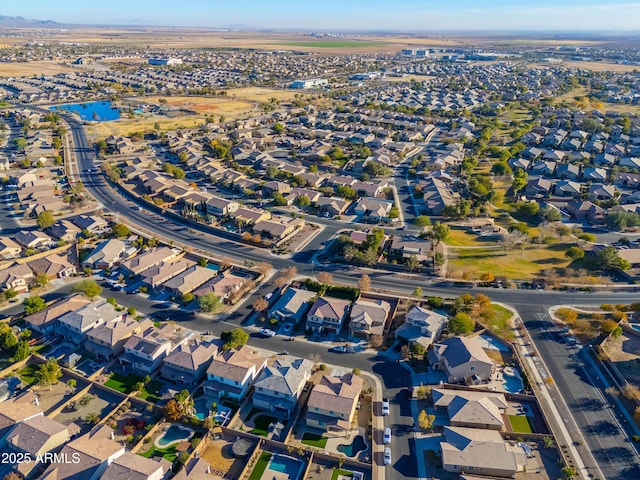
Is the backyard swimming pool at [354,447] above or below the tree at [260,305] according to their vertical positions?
below

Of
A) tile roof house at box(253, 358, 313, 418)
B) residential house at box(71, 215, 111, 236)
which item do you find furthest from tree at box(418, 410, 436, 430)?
residential house at box(71, 215, 111, 236)

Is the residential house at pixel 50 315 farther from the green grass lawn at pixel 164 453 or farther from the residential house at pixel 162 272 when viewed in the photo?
the green grass lawn at pixel 164 453

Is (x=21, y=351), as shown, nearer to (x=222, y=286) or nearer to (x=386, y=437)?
(x=222, y=286)

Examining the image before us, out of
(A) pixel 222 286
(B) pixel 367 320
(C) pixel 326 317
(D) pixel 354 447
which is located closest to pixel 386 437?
(D) pixel 354 447

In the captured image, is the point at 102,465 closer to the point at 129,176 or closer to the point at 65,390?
the point at 65,390

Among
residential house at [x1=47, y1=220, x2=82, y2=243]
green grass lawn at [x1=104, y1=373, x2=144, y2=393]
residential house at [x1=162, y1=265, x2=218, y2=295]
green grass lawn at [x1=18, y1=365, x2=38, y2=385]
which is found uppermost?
residential house at [x1=47, y1=220, x2=82, y2=243]

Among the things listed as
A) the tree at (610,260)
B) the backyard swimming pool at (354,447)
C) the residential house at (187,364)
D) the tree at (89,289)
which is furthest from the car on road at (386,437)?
the tree at (610,260)

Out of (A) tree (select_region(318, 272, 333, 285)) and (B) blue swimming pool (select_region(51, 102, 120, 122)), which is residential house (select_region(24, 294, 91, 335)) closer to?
(A) tree (select_region(318, 272, 333, 285))
